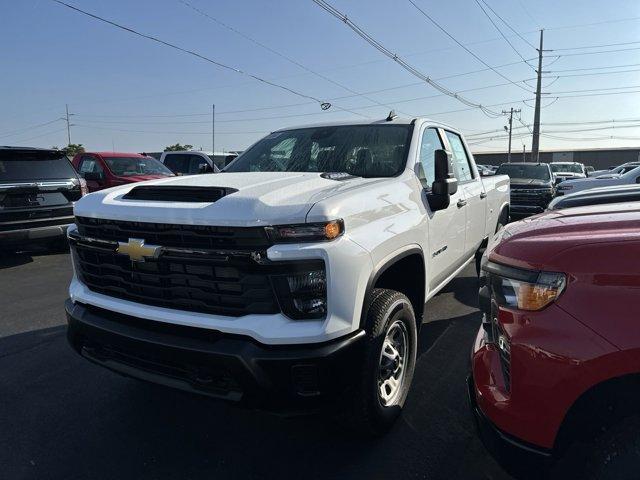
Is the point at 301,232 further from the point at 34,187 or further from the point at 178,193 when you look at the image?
the point at 34,187

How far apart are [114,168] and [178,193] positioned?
9.33 meters

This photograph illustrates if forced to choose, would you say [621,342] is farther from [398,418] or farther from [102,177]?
[102,177]

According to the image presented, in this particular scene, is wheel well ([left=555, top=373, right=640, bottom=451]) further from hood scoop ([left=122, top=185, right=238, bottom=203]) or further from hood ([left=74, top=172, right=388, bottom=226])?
hood scoop ([left=122, top=185, right=238, bottom=203])

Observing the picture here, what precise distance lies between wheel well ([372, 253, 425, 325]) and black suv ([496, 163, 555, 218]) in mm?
10564

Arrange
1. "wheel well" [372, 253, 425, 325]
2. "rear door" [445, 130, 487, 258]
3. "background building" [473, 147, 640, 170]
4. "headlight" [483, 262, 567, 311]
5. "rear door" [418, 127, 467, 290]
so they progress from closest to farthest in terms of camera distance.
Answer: "headlight" [483, 262, 567, 311] → "wheel well" [372, 253, 425, 325] → "rear door" [418, 127, 467, 290] → "rear door" [445, 130, 487, 258] → "background building" [473, 147, 640, 170]

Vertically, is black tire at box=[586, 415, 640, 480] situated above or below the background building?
below

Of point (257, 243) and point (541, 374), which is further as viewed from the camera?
point (257, 243)

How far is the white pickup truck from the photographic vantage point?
2271 mm

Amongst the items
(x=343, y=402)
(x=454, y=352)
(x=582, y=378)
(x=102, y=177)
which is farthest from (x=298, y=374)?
(x=102, y=177)

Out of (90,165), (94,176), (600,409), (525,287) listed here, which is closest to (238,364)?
(525,287)

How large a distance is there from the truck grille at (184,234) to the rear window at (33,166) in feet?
17.8

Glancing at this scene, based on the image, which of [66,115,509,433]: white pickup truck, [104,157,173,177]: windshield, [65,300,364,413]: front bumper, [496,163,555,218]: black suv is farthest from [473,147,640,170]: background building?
[65,300,364,413]: front bumper

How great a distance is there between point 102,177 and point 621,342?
10964 millimetres

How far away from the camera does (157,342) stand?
95.8 inches
